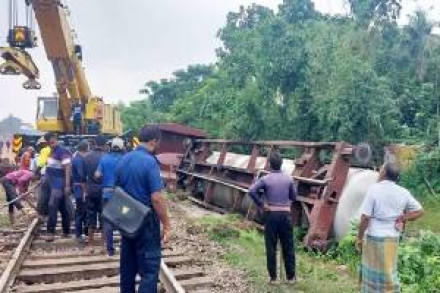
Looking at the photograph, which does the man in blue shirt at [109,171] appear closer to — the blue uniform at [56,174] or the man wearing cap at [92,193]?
the man wearing cap at [92,193]

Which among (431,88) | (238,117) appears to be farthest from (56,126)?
(431,88)

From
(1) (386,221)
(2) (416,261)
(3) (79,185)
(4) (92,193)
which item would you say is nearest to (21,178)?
(3) (79,185)

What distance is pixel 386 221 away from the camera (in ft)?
18.6

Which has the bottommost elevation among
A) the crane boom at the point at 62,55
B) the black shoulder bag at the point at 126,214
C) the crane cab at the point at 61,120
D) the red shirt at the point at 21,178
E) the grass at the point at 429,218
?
the grass at the point at 429,218

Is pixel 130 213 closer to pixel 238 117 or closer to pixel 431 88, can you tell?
pixel 238 117

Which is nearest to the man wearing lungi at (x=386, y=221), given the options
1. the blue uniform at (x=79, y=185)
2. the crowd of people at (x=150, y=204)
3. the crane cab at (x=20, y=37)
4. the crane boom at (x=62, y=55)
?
the crowd of people at (x=150, y=204)

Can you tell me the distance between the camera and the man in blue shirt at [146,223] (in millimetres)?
5273

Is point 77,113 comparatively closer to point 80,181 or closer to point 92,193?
point 80,181

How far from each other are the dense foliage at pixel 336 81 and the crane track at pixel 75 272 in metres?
8.61

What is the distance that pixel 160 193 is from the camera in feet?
17.4

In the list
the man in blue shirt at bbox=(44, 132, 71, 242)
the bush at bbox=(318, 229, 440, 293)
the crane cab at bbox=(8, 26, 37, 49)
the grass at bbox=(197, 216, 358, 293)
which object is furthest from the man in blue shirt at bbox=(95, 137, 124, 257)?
the crane cab at bbox=(8, 26, 37, 49)

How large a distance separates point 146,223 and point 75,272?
9.76 ft

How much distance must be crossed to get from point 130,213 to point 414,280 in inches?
160

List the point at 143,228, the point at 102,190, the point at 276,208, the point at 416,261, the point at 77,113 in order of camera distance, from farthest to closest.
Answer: the point at 77,113, the point at 102,190, the point at 416,261, the point at 276,208, the point at 143,228
